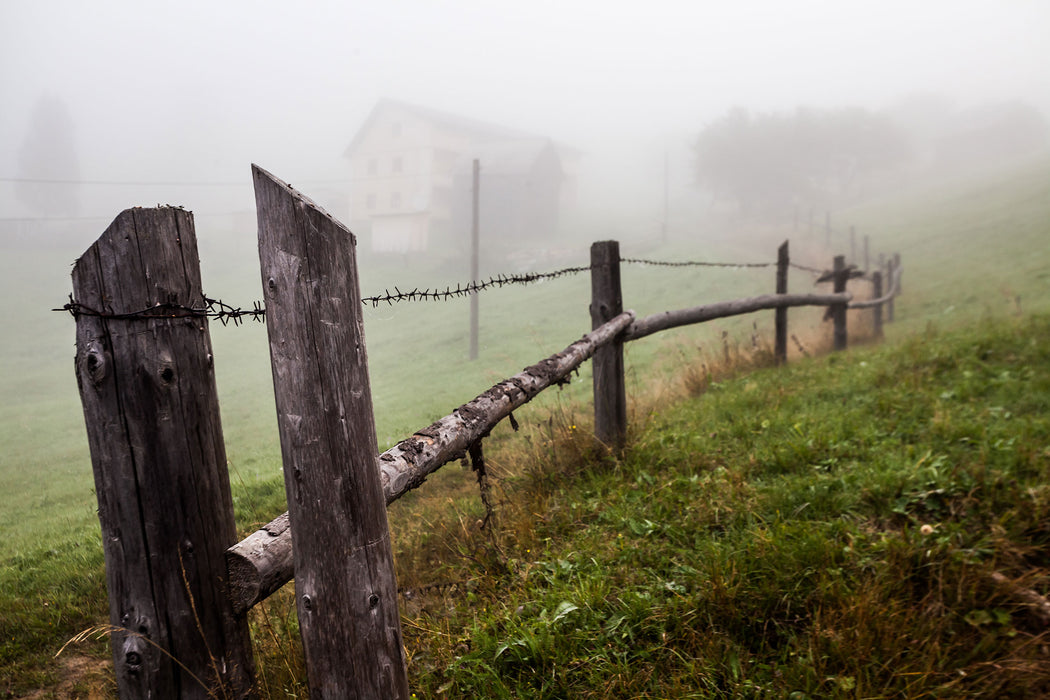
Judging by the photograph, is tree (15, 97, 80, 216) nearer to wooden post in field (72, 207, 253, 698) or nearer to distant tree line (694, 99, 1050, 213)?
distant tree line (694, 99, 1050, 213)

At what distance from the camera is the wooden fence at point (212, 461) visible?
4.40 ft

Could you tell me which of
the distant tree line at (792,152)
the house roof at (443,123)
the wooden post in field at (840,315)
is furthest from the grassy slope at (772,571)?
the distant tree line at (792,152)

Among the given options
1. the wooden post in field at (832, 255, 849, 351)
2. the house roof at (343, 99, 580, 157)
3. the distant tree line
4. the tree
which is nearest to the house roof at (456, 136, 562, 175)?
the house roof at (343, 99, 580, 157)

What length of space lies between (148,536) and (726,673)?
6.04 feet

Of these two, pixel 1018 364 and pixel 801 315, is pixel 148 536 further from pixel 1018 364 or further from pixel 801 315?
pixel 801 315

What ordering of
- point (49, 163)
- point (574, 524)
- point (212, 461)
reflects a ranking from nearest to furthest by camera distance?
point (212, 461), point (574, 524), point (49, 163)

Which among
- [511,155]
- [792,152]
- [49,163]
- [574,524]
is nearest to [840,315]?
[574,524]

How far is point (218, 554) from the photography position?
147 centimetres

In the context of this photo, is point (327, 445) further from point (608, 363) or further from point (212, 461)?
point (608, 363)

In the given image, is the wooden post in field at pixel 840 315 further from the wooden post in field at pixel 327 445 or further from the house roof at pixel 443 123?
the house roof at pixel 443 123

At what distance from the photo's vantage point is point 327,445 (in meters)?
1.39

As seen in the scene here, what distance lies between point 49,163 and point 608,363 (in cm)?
7147

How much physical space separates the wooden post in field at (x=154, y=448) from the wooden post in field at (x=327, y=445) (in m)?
0.21

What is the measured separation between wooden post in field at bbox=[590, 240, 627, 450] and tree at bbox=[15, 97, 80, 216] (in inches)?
2587
